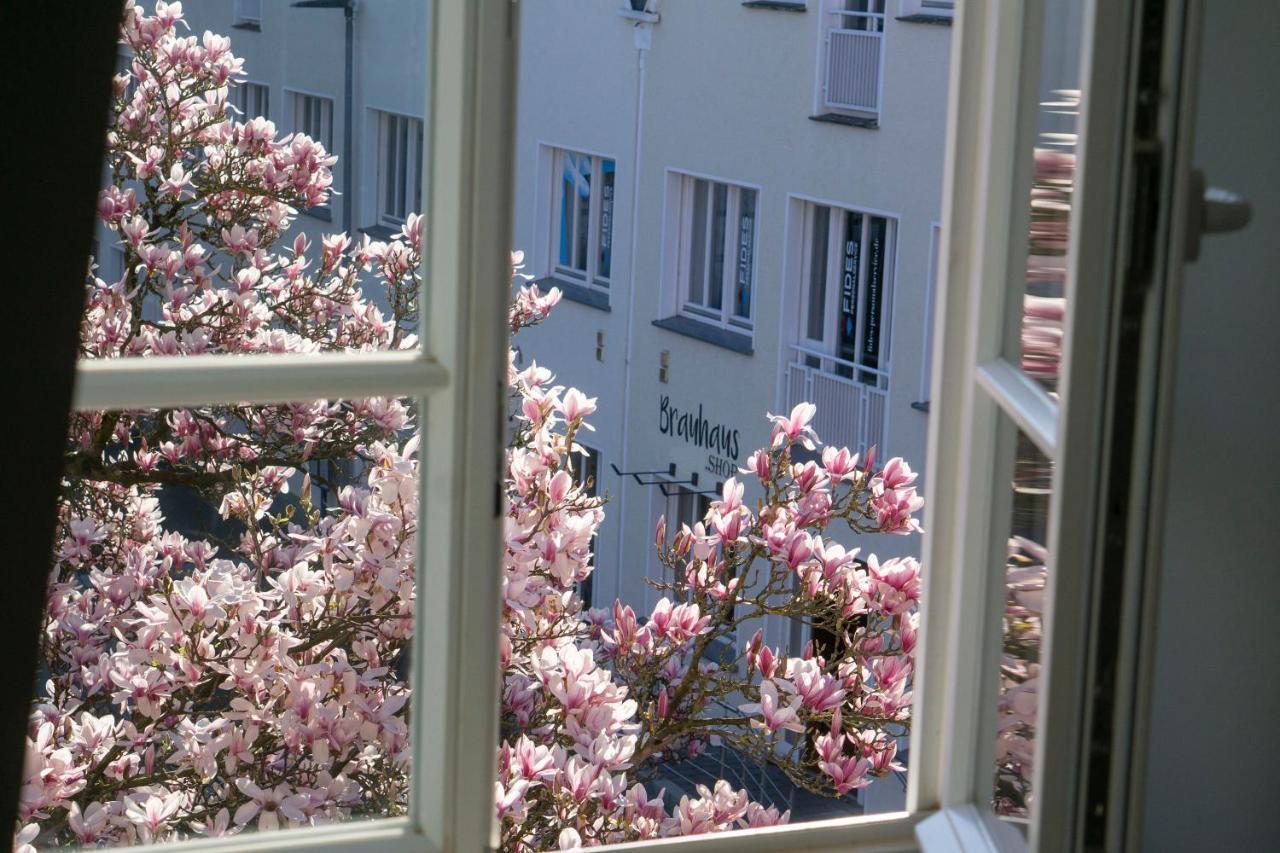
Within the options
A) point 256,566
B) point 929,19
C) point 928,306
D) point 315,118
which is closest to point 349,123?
point 315,118

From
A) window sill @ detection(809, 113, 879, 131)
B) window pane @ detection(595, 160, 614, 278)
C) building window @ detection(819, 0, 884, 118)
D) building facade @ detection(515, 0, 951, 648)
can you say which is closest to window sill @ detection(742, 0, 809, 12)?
building facade @ detection(515, 0, 951, 648)

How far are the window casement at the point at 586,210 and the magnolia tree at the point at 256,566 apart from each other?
7.56 m

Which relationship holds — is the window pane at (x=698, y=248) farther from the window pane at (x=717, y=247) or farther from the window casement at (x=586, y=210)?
the window casement at (x=586, y=210)

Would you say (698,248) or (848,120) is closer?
(848,120)

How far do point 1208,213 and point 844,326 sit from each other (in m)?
7.20

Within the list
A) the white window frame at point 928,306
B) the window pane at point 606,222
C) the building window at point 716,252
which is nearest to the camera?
the white window frame at point 928,306

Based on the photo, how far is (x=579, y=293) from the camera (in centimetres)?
928

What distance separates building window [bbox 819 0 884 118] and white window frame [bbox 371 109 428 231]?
21.8 feet

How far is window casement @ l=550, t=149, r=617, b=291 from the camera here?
9.04 metres

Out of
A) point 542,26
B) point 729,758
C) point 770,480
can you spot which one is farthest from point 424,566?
point 542,26

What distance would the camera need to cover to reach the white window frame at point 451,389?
0.83 metres

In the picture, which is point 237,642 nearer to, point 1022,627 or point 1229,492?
point 1022,627

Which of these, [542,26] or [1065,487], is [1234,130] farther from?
[542,26]

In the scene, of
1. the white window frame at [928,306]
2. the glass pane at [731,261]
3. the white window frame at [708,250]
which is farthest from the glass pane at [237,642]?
the white window frame at [708,250]
